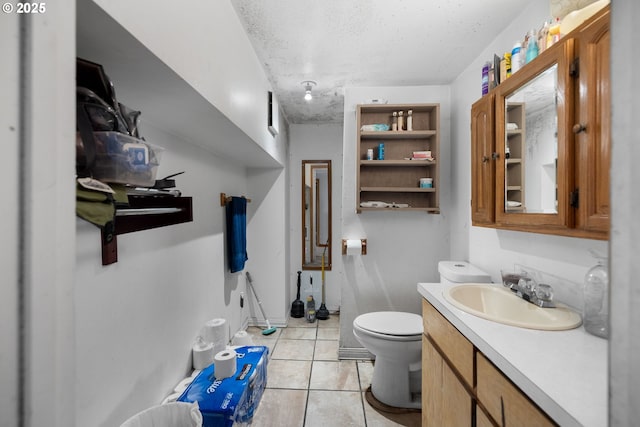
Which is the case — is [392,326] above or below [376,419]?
above

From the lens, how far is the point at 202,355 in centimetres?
188

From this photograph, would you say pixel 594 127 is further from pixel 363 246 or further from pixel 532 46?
pixel 363 246

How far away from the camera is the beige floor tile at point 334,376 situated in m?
2.13

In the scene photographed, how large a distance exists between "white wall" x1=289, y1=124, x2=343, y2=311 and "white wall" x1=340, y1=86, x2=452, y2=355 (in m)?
0.93

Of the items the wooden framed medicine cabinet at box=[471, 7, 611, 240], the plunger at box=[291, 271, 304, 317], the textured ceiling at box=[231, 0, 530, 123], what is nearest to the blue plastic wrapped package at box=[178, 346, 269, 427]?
the plunger at box=[291, 271, 304, 317]

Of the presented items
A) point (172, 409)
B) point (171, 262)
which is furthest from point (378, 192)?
Answer: point (172, 409)

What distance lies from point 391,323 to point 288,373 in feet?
3.07

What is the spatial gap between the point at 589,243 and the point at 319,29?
1717mm

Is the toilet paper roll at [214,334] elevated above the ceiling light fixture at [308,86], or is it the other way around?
the ceiling light fixture at [308,86]

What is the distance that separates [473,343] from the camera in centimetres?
107

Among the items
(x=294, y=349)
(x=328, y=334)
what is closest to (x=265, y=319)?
(x=294, y=349)

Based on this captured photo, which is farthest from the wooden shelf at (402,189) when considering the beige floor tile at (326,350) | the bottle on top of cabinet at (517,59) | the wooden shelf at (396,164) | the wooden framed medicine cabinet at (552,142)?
the beige floor tile at (326,350)

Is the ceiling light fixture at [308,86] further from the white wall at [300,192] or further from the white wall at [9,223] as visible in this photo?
the white wall at [9,223]

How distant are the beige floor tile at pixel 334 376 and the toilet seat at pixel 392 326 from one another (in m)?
0.52
